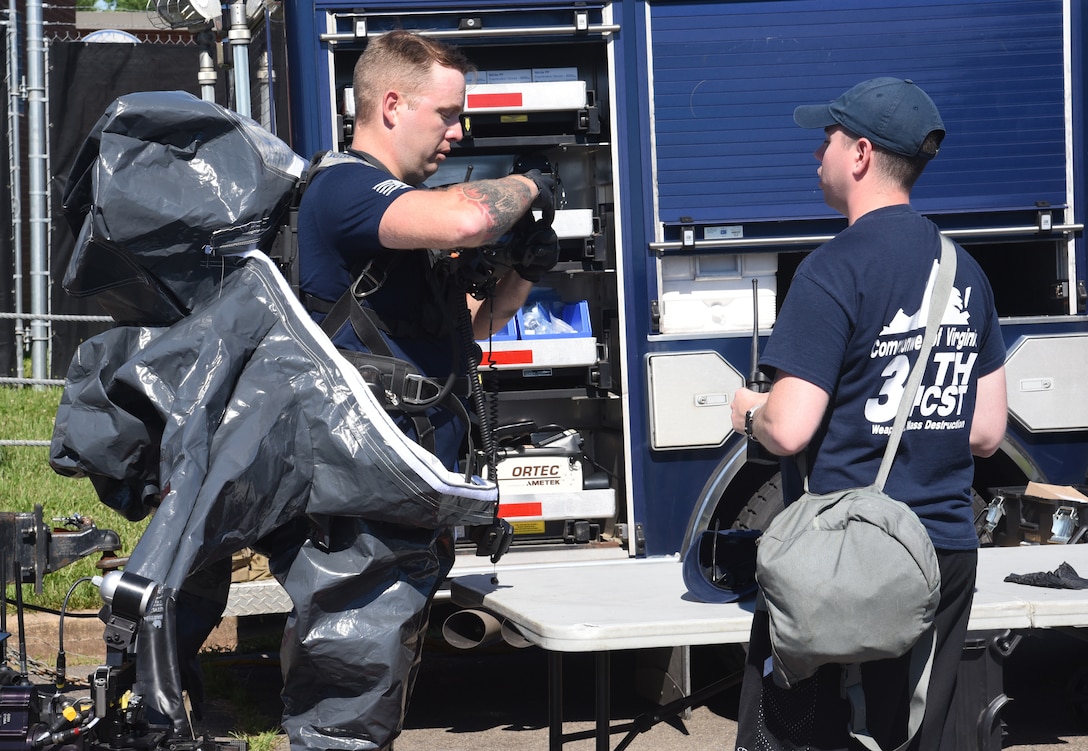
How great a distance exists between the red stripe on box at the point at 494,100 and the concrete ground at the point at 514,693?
257 centimetres

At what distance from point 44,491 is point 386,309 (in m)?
5.42

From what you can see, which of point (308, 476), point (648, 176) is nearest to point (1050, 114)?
point (648, 176)

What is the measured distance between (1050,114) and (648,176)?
67.1 inches

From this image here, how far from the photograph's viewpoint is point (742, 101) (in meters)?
4.81

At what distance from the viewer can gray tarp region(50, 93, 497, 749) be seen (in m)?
2.70

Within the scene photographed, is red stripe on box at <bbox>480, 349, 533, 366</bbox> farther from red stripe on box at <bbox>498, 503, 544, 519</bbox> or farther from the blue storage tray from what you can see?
red stripe on box at <bbox>498, 503, 544, 519</bbox>

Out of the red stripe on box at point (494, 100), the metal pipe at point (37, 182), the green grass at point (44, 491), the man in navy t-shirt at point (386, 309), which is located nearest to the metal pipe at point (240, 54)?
the red stripe on box at point (494, 100)

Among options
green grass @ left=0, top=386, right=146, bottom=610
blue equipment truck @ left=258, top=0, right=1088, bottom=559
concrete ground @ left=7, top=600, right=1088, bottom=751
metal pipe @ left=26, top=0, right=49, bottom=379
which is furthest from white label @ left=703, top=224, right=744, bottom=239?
metal pipe @ left=26, top=0, right=49, bottom=379

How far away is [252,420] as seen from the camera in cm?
268

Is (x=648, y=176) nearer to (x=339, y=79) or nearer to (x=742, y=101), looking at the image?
(x=742, y=101)

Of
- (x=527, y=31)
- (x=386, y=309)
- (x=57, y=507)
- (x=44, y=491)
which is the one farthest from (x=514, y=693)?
(x=44, y=491)

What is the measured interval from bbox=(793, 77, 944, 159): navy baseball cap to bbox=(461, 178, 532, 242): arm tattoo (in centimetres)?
74

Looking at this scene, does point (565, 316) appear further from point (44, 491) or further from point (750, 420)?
point (44, 491)

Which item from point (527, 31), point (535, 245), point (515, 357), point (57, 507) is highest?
point (527, 31)
